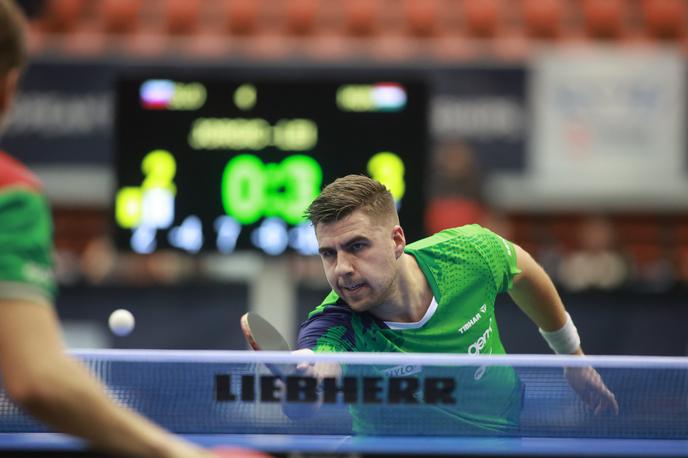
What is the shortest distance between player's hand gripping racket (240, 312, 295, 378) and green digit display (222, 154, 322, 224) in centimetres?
339

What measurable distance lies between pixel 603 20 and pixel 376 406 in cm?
1057

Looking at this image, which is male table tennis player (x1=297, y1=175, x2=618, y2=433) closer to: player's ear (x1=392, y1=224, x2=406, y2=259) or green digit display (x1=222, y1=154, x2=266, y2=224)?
player's ear (x1=392, y1=224, x2=406, y2=259)

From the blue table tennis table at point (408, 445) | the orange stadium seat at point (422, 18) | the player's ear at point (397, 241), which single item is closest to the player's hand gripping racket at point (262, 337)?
the blue table tennis table at point (408, 445)

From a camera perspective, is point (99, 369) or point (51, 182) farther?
point (51, 182)

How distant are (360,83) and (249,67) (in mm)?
3454

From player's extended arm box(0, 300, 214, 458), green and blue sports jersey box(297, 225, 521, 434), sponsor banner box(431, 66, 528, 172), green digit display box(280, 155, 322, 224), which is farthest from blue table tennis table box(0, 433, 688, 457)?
sponsor banner box(431, 66, 528, 172)

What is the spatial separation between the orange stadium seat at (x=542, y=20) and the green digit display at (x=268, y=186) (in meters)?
6.43

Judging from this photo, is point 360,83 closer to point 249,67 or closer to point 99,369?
point 249,67

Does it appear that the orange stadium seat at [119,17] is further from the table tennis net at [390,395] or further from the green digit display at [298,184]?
the table tennis net at [390,395]

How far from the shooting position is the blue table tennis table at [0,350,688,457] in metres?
2.32

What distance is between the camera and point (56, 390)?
55.2 inches

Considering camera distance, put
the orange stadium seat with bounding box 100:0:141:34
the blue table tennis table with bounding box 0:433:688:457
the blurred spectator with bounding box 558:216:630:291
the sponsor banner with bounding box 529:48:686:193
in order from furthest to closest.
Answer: the orange stadium seat with bounding box 100:0:141:34 → the sponsor banner with bounding box 529:48:686:193 → the blurred spectator with bounding box 558:216:630:291 → the blue table tennis table with bounding box 0:433:688:457

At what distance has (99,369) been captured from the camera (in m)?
2.48

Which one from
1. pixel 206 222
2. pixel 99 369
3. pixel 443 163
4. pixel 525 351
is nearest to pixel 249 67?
pixel 443 163
